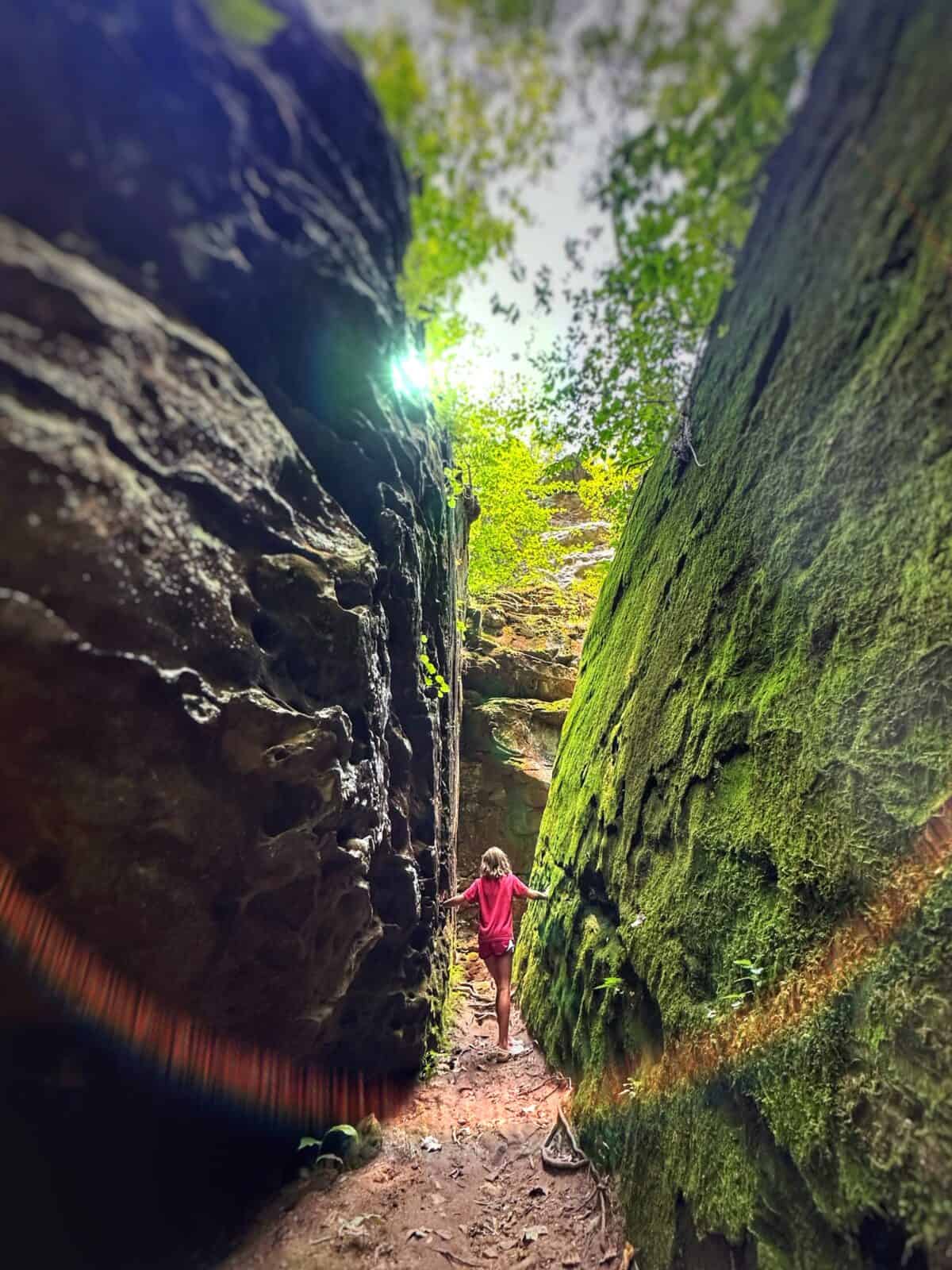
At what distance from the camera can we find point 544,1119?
5.31 meters

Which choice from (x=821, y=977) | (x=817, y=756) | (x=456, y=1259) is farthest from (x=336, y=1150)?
(x=817, y=756)

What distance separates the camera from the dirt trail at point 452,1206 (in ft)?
12.2

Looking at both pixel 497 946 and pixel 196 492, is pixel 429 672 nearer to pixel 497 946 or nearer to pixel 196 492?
pixel 497 946

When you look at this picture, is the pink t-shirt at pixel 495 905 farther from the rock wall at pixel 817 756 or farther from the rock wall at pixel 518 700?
the rock wall at pixel 518 700

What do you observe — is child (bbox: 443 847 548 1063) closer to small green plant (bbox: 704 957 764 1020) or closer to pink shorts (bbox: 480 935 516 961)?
pink shorts (bbox: 480 935 516 961)

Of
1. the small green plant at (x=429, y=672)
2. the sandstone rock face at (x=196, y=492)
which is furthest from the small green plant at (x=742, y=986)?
the small green plant at (x=429, y=672)

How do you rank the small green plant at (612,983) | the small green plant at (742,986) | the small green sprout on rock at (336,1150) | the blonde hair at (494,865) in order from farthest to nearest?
the blonde hair at (494,865), the small green plant at (612,983), the small green sprout on rock at (336,1150), the small green plant at (742,986)

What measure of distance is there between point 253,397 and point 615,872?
15.9ft

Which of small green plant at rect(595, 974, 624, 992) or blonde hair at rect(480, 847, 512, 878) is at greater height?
blonde hair at rect(480, 847, 512, 878)

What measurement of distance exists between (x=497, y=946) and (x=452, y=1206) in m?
2.24

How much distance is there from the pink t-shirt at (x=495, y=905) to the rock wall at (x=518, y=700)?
602cm

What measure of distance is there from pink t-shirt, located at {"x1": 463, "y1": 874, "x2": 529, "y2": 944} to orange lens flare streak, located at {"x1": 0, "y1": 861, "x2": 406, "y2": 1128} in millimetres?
1720

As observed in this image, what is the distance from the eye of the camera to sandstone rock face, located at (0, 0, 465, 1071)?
212 cm

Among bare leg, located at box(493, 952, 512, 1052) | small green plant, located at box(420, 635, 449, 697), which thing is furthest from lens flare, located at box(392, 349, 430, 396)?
bare leg, located at box(493, 952, 512, 1052)
